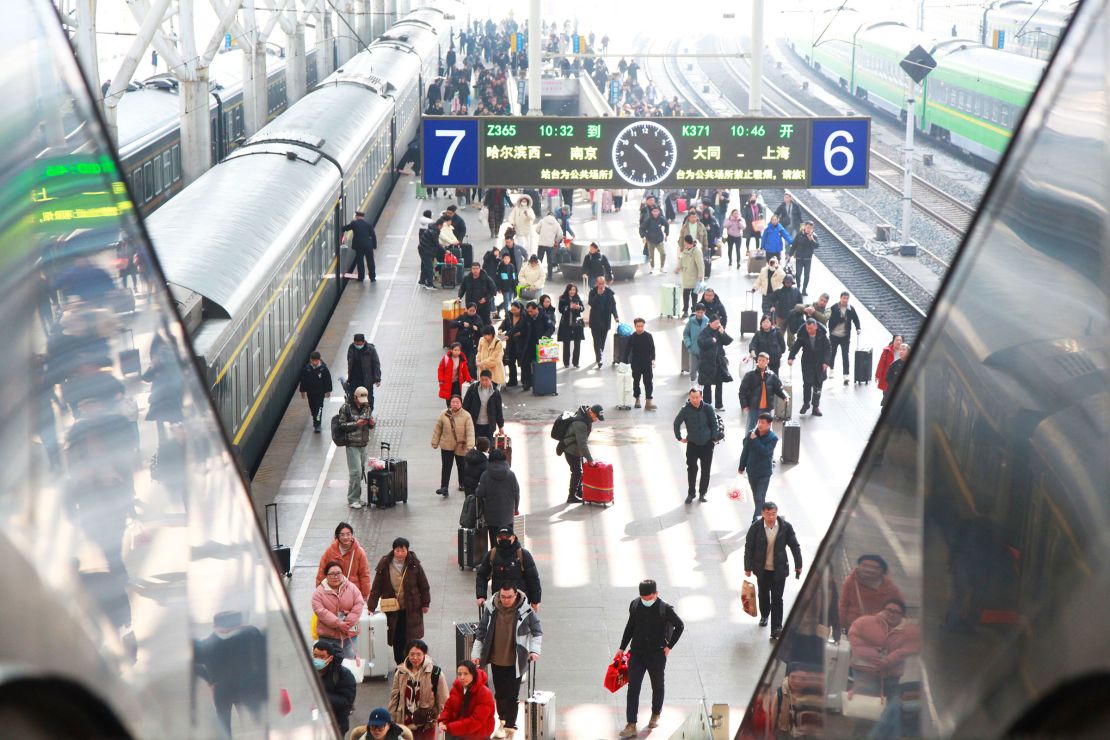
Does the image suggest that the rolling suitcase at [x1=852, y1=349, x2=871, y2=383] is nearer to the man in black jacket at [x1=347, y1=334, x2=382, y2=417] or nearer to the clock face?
the clock face

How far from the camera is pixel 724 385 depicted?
20500 millimetres

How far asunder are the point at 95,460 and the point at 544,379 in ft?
60.6

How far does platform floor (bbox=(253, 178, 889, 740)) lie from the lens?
448 inches

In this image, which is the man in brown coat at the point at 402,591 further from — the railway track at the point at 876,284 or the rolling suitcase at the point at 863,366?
the railway track at the point at 876,284

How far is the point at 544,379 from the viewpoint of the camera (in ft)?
64.8

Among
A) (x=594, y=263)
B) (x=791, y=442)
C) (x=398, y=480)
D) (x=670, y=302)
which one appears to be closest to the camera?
(x=398, y=480)

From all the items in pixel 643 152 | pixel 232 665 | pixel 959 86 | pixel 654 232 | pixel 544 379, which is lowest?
pixel 544 379

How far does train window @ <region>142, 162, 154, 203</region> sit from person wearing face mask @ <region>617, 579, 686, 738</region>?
50.0 feet

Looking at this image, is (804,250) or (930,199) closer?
(804,250)

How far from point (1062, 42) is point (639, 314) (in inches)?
930

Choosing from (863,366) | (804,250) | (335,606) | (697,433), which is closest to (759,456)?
(697,433)

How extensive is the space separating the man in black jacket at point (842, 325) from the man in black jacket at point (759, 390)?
2.66 meters

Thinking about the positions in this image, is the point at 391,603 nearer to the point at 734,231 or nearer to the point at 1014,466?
the point at 1014,466

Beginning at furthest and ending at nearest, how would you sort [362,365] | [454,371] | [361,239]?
[361,239], [454,371], [362,365]
